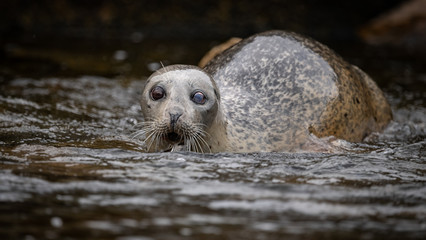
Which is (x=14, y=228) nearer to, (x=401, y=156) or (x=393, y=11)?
(x=401, y=156)

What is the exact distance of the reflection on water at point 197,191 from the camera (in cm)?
365

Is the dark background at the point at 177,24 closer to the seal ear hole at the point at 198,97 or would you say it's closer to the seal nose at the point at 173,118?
the seal ear hole at the point at 198,97

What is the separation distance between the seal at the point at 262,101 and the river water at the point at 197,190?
0.82 feet

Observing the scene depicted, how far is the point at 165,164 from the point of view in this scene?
5.14 metres

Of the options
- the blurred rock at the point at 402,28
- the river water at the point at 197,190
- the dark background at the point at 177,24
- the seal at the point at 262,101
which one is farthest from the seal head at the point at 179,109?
the blurred rock at the point at 402,28

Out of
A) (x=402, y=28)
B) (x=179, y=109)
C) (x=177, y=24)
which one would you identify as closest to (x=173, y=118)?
(x=179, y=109)

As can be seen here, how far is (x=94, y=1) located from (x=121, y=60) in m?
2.89

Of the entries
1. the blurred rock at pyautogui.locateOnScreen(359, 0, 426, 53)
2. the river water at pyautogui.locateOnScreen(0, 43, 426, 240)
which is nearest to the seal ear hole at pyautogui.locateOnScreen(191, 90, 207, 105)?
the river water at pyautogui.locateOnScreen(0, 43, 426, 240)

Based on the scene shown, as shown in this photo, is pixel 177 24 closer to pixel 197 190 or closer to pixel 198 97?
pixel 198 97

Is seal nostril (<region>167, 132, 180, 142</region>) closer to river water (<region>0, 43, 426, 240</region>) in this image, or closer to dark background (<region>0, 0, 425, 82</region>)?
river water (<region>0, 43, 426, 240</region>)

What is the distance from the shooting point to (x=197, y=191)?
4.42 m

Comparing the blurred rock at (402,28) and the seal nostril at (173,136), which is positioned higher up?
the blurred rock at (402,28)

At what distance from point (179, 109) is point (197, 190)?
114 centimetres

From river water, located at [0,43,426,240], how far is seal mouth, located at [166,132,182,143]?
15cm
